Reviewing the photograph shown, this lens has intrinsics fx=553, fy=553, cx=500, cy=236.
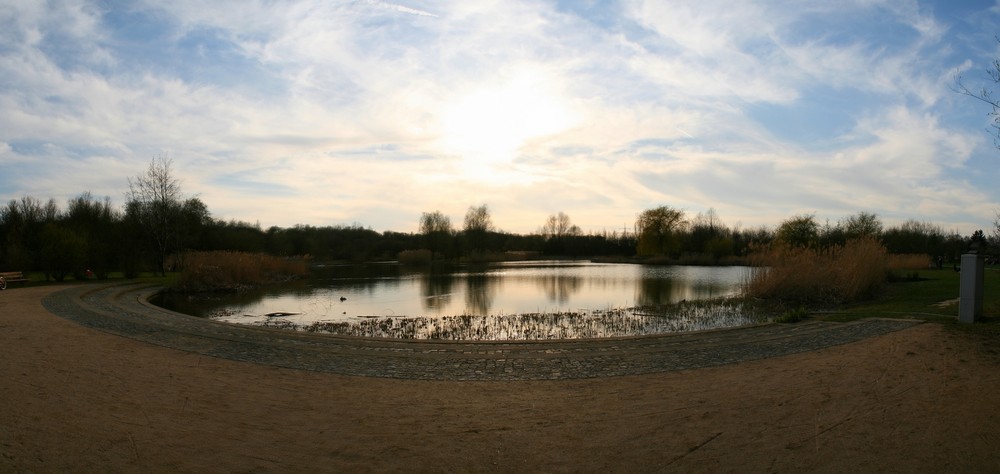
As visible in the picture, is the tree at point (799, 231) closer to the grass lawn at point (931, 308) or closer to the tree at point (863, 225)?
the tree at point (863, 225)

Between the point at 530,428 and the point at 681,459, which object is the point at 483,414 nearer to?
the point at 530,428

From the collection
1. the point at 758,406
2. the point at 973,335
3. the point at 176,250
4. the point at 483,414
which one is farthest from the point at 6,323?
the point at 176,250

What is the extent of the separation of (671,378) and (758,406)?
1386mm

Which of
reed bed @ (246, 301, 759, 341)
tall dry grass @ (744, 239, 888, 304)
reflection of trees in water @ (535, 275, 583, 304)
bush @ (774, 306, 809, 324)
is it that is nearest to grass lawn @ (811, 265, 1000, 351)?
bush @ (774, 306, 809, 324)

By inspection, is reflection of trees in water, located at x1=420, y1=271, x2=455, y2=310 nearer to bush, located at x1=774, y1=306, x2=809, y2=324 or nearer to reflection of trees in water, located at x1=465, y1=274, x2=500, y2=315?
reflection of trees in water, located at x1=465, y1=274, x2=500, y2=315

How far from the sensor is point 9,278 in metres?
19.4

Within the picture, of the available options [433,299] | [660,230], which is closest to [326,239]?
[660,230]

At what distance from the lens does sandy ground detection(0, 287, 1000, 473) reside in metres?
4.11

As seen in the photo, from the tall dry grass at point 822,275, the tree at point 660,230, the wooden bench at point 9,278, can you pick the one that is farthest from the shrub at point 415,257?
the tall dry grass at point 822,275

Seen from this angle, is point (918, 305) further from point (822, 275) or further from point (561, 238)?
point (561, 238)

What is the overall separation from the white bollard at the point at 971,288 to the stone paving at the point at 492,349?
88 cm

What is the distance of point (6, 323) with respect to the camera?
1042cm

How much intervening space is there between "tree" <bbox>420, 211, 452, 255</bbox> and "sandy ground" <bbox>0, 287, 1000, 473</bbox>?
59.0 meters

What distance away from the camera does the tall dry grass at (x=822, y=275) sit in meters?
16.6
